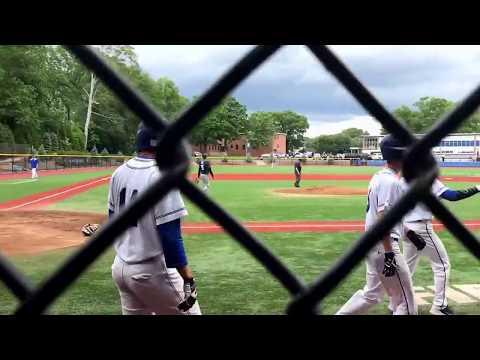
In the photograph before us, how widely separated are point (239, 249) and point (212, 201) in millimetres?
8715

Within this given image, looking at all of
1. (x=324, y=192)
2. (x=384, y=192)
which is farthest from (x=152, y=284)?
(x=324, y=192)

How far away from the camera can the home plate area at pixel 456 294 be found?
5.84m

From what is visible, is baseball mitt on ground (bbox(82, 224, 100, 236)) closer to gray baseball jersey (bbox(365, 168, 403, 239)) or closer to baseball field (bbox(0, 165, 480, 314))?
baseball field (bbox(0, 165, 480, 314))

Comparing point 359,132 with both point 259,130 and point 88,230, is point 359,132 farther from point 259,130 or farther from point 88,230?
point 88,230

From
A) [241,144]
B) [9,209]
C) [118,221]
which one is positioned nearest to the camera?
[118,221]

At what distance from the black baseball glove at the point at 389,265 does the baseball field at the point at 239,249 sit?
2.21 ft

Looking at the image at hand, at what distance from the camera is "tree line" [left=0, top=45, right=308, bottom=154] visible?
131ft

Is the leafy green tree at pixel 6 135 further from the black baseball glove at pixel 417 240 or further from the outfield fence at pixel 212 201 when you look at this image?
the outfield fence at pixel 212 201

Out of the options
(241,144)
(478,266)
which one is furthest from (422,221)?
(241,144)

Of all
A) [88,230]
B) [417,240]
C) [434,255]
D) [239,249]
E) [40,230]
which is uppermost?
[88,230]

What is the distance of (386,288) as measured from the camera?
4777mm

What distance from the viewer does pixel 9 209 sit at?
1505 centimetres
